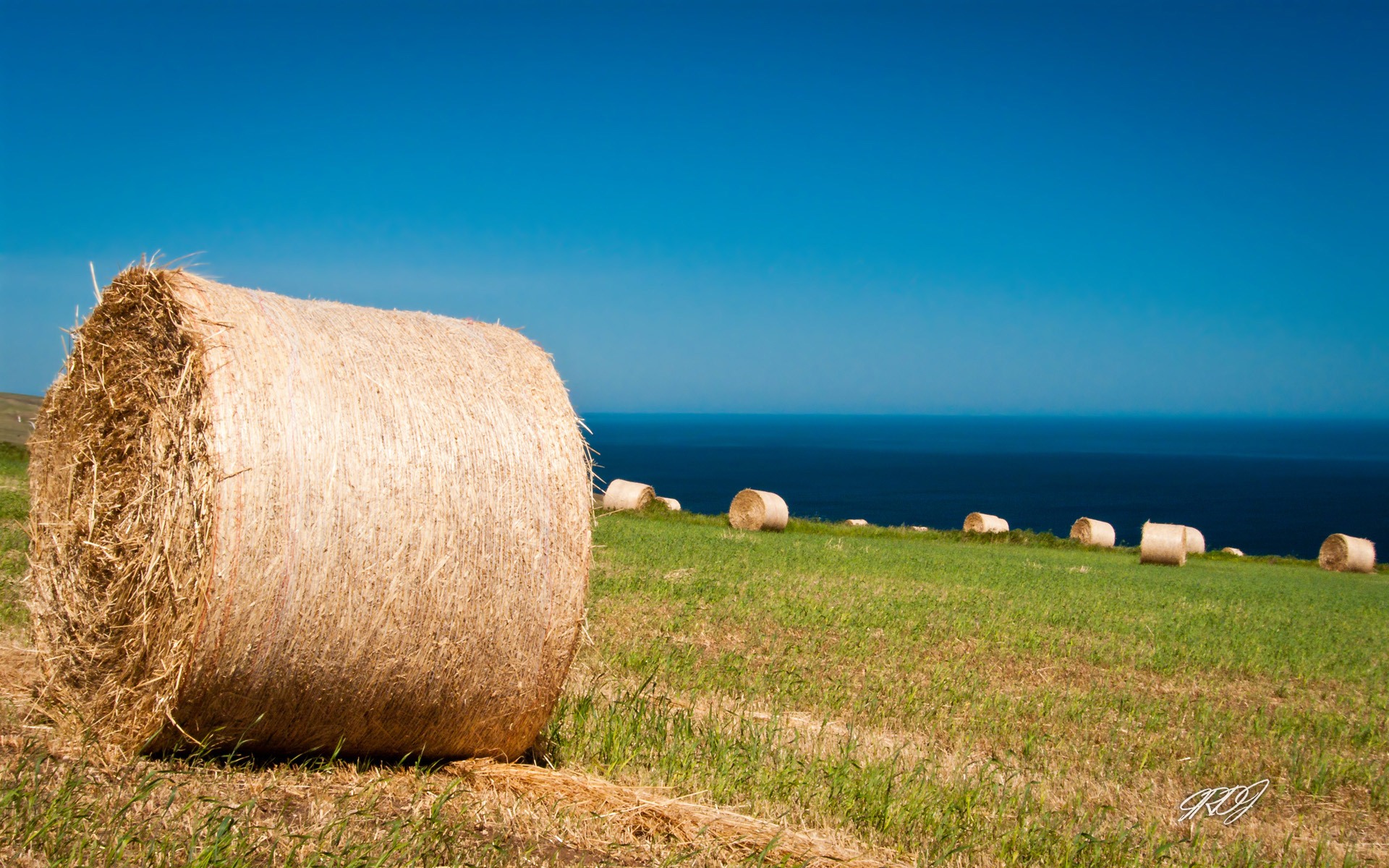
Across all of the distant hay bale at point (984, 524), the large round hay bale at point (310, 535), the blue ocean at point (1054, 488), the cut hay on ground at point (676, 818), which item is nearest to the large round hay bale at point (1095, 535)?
the distant hay bale at point (984, 524)

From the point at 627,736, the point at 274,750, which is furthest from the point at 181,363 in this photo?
the point at 627,736

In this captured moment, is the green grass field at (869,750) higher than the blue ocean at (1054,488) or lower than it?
higher

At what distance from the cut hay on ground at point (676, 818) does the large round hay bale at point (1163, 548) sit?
75.4ft

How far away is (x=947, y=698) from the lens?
7.93m

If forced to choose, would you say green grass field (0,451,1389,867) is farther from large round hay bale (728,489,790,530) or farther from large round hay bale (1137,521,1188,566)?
large round hay bale (728,489,790,530)

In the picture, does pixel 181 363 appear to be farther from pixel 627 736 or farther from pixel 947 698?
pixel 947 698

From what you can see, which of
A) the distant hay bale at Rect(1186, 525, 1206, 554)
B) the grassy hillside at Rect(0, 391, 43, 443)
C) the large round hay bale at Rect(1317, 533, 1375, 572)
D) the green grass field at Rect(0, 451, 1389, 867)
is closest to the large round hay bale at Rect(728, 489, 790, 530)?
the green grass field at Rect(0, 451, 1389, 867)

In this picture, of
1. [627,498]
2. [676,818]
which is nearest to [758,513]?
[627,498]

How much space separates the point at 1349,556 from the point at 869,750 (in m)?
26.1

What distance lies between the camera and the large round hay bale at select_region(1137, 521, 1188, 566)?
24656 millimetres

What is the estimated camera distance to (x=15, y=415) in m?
37.7

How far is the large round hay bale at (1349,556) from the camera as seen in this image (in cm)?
2614

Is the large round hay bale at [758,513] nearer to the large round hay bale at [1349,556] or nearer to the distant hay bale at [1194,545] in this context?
the distant hay bale at [1194,545]

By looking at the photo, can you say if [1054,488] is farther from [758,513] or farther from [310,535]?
[310,535]
